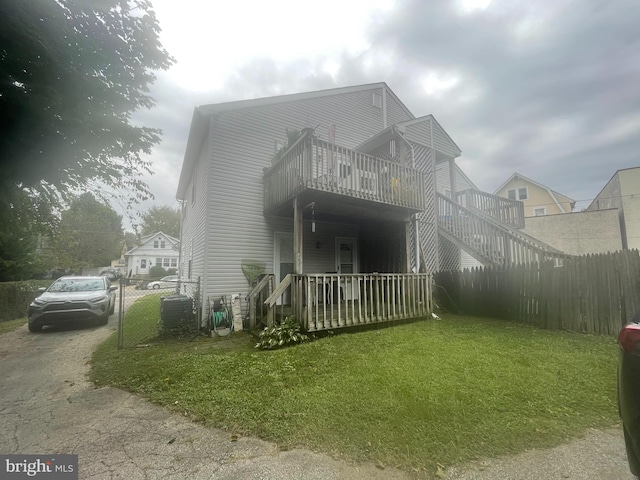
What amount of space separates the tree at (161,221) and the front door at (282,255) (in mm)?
45583

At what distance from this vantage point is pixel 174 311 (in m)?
6.93

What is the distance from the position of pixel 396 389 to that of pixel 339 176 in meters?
4.83

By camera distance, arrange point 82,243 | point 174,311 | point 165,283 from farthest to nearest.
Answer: point 82,243, point 165,283, point 174,311

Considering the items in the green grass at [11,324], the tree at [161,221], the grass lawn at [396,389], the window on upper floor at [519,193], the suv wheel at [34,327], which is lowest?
the green grass at [11,324]

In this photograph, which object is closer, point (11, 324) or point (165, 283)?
point (11, 324)

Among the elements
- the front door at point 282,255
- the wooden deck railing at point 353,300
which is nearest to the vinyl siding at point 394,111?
the front door at point 282,255

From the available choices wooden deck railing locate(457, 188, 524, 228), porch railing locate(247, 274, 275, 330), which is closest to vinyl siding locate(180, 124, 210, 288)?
porch railing locate(247, 274, 275, 330)

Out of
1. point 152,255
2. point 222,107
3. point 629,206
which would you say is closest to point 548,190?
point 629,206

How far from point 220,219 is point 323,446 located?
21.4ft

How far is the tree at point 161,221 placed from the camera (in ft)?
154

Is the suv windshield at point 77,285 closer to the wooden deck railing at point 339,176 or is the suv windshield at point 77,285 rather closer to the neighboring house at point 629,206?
the wooden deck railing at point 339,176

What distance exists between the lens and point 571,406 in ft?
9.46

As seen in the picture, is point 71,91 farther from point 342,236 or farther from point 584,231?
point 584,231

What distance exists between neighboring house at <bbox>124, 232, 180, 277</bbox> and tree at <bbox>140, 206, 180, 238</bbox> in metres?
10.8
